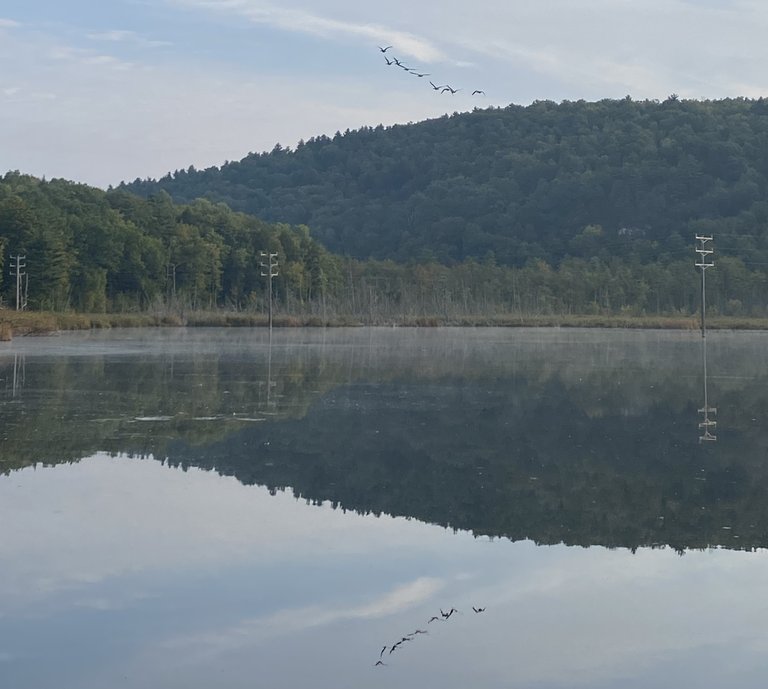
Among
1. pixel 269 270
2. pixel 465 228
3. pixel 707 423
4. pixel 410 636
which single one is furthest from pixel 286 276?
pixel 410 636

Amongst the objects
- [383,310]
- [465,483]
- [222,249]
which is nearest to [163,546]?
[465,483]

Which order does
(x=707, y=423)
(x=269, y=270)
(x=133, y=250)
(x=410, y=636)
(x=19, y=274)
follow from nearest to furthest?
(x=410, y=636), (x=707, y=423), (x=19, y=274), (x=269, y=270), (x=133, y=250)

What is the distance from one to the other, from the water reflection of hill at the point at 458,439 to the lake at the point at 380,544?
0.15 ft

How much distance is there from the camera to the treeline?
226 feet

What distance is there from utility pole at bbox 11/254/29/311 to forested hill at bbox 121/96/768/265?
5045cm

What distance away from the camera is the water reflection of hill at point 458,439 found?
830 centimetres

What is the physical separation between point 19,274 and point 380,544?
51.3 metres

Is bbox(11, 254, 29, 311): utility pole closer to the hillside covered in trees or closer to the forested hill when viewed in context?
the hillside covered in trees

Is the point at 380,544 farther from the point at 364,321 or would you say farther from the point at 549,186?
the point at 549,186

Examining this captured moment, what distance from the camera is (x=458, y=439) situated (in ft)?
A: 39.3

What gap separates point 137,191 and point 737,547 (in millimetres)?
147715

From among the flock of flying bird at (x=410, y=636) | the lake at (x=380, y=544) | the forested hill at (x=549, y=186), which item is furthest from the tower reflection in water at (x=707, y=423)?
the forested hill at (x=549, y=186)

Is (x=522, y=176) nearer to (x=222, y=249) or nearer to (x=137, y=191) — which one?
(x=222, y=249)

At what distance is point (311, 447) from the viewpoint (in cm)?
1128
